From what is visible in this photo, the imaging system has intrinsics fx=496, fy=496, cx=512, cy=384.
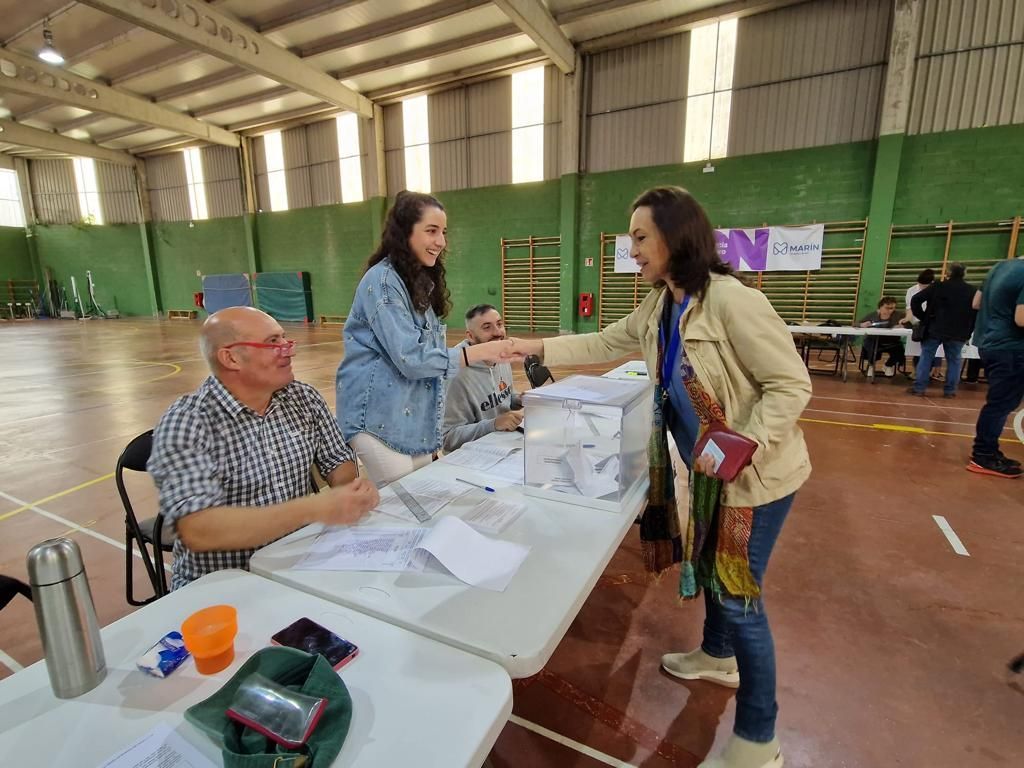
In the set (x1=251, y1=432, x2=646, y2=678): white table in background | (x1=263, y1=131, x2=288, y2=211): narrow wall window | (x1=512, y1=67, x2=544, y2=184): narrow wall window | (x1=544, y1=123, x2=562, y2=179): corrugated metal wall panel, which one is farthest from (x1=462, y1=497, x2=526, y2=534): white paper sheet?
(x1=263, y1=131, x2=288, y2=211): narrow wall window

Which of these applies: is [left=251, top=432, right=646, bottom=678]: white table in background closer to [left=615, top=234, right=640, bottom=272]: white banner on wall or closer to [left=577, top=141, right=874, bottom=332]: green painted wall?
[left=577, top=141, right=874, bottom=332]: green painted wall

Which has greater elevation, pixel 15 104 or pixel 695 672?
pixel 15 104

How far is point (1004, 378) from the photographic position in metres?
3.21

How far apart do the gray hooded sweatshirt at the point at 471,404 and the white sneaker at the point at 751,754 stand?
1343 mm

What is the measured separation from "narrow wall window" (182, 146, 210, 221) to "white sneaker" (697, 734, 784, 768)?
18607 mm

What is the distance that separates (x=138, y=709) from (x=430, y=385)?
116 centimetres

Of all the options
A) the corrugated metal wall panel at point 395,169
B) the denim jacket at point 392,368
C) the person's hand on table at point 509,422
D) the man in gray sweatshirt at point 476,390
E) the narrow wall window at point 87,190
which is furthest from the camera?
the narrow wall window at point 87,190

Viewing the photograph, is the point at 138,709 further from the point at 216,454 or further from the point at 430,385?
the point at 430,385

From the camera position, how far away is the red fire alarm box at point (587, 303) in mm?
10711

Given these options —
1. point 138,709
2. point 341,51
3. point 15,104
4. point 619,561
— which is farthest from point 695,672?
point 15,104

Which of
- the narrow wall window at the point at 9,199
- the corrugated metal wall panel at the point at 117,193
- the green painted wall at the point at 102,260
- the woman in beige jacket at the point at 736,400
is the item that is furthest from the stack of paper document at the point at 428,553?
the narrow wall window at the point at 9,199

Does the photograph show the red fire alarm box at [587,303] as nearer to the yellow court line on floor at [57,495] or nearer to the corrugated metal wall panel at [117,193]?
the yellow court line on floor at [57,495]

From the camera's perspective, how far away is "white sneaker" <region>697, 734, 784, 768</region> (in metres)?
1.23

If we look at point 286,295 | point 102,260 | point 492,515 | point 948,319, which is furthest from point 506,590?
point 102,260
